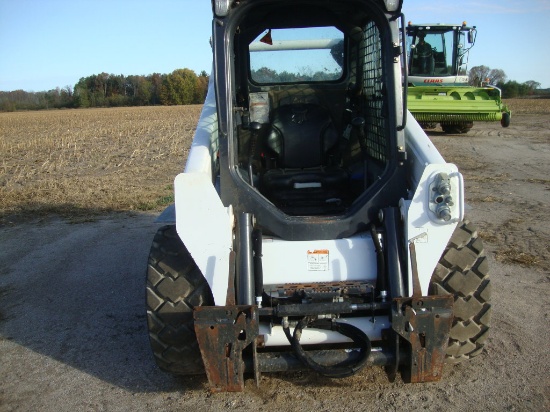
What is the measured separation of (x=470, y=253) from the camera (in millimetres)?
3496

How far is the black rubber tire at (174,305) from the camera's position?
340cm

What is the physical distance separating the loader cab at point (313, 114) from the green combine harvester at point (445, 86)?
11.7 m

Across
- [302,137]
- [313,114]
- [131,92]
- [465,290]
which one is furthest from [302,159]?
A: [131,92]

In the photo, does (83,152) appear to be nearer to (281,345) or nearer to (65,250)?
(65,250)

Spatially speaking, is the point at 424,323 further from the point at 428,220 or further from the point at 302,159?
the point at 302,159

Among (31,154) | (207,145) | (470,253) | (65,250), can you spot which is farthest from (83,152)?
(470,253)

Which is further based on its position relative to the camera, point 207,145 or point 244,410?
point 207,145

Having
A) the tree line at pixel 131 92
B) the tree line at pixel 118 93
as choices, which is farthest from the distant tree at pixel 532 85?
the tree line at pixel 118 93

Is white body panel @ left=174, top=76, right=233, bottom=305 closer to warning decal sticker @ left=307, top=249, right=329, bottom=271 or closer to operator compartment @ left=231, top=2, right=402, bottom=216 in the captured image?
warning decal sticker @ left=307, top=249, right=329, bottom=271

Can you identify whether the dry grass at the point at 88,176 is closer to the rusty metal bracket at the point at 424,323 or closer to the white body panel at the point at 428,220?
the white body panel at the point at 428,220

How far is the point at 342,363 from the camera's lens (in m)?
3.24

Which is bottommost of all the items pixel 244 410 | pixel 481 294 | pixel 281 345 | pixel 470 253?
pixel 244 410

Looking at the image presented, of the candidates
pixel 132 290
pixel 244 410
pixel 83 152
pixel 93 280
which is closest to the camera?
pixel 244 410

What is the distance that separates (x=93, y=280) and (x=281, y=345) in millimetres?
3066
